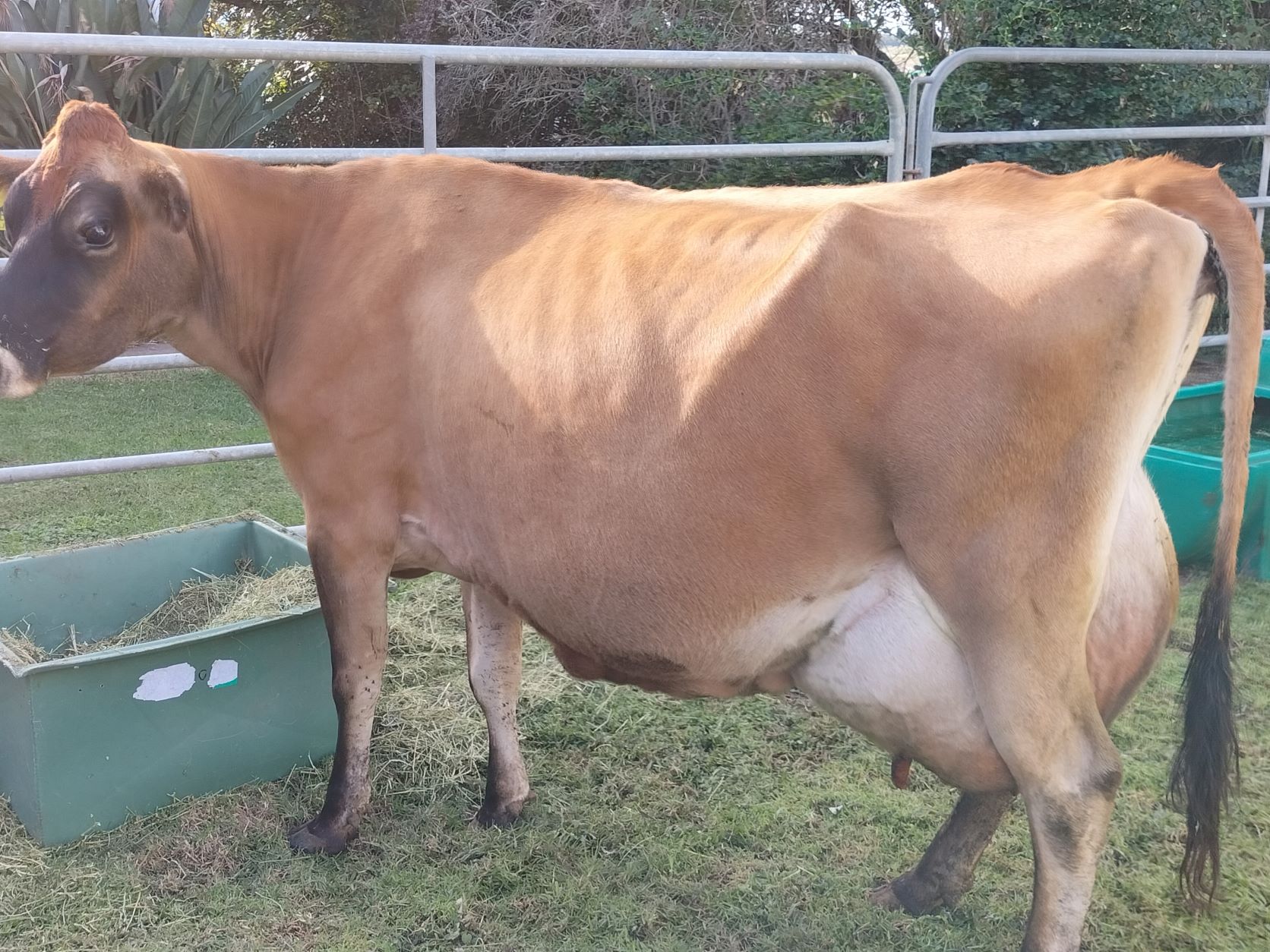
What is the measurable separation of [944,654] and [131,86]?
8.45 m

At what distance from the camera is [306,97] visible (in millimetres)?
12008

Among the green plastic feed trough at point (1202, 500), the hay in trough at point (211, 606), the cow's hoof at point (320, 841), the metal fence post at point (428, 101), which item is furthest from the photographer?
the green plastic feed trough at point (1202, 500)

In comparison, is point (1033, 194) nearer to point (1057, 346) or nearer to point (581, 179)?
point (1057, 346)

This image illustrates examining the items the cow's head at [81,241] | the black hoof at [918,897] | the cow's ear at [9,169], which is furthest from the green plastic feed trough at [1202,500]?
the cow's ear at [9,169]

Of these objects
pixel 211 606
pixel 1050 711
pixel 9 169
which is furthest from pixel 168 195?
pixel 1050 711

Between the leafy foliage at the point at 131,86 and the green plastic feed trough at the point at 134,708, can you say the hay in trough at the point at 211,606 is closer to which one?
the green plastic feed trough at the point at 134,708

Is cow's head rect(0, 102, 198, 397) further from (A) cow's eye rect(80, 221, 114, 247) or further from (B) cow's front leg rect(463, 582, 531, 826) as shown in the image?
(B) cow's front leg rect(463, 582, 531, 826)

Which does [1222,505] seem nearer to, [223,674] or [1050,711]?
[1050,711]

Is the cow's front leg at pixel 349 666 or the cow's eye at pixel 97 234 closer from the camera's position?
the cow's eye at pixel 97 234

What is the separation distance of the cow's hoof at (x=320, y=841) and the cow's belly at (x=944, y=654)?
1.45 m

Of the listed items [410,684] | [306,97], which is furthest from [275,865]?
[306,97]

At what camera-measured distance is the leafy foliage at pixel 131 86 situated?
8.50 m

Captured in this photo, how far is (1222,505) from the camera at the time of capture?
2330mm

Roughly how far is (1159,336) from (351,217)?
6.62 ft
